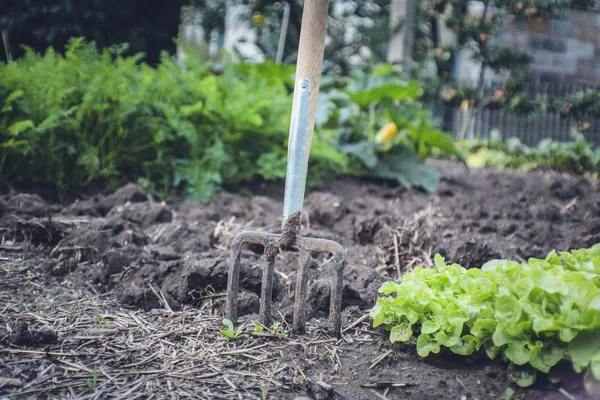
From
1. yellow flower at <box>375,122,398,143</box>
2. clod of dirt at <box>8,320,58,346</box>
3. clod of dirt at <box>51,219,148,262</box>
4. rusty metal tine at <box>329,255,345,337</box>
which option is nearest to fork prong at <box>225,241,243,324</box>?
rusty metal tine at <box>329,255,345,337</box>

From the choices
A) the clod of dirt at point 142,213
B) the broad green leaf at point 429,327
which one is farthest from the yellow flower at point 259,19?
the broad green leaf at point 429,327

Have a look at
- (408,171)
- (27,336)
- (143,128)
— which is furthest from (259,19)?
(27,336)

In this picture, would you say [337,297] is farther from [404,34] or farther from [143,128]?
[404,34]

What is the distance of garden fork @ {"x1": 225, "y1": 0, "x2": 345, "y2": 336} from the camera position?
1.81 metres

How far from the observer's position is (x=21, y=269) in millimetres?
2348

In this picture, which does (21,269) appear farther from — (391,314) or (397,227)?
(397,227)

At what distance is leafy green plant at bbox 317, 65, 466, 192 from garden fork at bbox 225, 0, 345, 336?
2540 millimetres

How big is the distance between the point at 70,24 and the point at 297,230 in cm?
621

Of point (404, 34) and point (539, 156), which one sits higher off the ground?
point (404, 34)

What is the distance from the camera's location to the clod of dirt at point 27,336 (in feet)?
5.57

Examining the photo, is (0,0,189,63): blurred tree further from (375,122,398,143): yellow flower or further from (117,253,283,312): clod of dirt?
(117,253,283,312): clod of dirt

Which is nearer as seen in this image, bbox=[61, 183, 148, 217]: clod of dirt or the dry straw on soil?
the dry straw on soil

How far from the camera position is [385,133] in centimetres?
479

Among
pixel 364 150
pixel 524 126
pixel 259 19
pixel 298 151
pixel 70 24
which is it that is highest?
pixel 259 19
